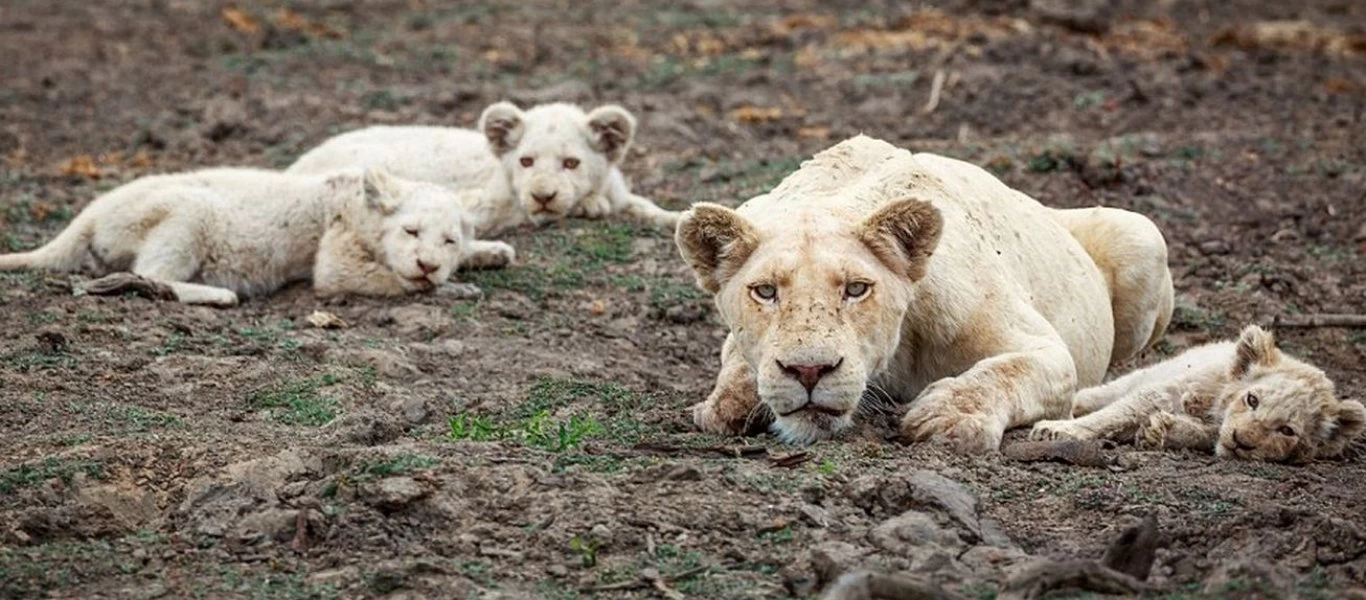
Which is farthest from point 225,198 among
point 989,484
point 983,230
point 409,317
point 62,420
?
point 989,484

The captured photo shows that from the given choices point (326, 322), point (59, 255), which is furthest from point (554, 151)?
point (59, 255)

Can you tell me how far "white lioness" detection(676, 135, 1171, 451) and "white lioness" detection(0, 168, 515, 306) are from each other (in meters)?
3.01

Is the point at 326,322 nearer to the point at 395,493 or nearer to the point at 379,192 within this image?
the point at 379,192

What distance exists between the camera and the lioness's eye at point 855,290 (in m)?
7.47

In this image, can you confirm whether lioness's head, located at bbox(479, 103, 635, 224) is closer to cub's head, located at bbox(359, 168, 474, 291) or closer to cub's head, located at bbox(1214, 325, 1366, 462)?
cub's head, located at bbox(359, 168, 474, 291)

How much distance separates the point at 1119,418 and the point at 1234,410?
1.57 ft

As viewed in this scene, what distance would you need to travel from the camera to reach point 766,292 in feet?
24.6

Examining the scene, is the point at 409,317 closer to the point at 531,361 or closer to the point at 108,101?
the point at 531,361

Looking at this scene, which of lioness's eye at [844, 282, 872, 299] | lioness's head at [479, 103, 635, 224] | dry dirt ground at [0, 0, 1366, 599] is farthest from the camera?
lioness's head at [479, 103, 635, 224]

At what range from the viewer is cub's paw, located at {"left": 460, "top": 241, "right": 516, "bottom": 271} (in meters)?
11.3

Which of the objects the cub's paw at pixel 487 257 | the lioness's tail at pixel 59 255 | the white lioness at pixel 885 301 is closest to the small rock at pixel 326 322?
the cub's paw at pixel 487 257

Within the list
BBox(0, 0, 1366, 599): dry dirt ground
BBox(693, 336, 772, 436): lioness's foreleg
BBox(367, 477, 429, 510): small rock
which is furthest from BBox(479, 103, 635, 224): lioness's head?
BBox(367, 477, 429, 510): small rock

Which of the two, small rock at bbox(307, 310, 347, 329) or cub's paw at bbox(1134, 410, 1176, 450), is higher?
cub's paw at bbox(1134, 410, 1176, 450)

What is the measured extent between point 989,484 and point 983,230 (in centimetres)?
180
